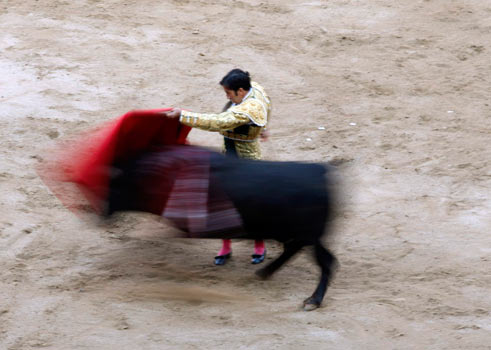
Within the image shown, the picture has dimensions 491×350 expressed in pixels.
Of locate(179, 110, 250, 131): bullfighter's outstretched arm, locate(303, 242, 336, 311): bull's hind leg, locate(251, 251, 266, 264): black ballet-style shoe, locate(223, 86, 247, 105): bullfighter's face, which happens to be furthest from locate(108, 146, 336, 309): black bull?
locate(251, 251, 266, 264): black ballet-style shoe

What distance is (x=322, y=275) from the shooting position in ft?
16.4

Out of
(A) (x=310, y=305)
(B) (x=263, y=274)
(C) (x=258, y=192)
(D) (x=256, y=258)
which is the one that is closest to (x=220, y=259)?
(D) (x=256, y=258)

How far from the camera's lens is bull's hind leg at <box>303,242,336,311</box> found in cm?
494

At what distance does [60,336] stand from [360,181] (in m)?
3.27

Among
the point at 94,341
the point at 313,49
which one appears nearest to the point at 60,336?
the point at 94,341

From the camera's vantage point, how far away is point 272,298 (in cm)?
512

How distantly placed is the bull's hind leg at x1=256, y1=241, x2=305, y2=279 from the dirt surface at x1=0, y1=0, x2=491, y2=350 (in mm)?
132

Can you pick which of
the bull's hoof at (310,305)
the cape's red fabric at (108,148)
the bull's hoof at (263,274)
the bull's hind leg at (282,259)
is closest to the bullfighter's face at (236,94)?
the cape's red fabric at (108,148)

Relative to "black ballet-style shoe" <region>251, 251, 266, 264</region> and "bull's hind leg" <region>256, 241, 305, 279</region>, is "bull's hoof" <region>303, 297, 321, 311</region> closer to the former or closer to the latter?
"bull's hind leg" <region>256, 241, 305, 279</region>

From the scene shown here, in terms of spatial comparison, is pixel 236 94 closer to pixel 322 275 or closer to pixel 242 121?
pixel 242 121

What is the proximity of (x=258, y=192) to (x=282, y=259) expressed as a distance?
579mm

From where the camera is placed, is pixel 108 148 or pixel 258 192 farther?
pixel 108 148

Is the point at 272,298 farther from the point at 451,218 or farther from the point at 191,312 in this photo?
the point at 451,218

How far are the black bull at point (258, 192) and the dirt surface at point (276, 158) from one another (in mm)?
476
